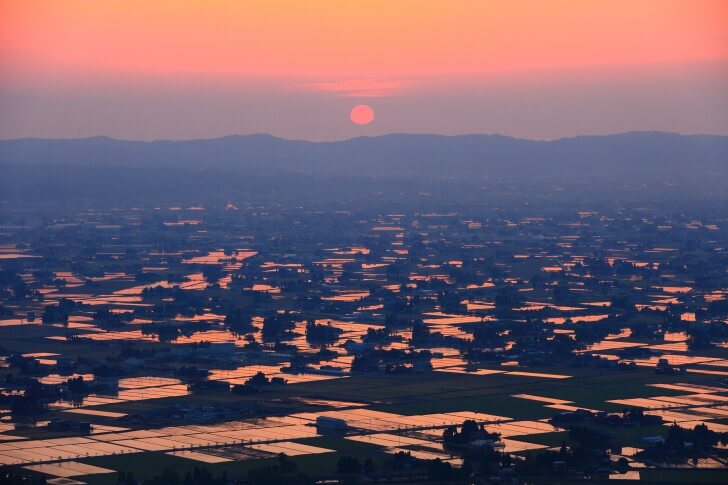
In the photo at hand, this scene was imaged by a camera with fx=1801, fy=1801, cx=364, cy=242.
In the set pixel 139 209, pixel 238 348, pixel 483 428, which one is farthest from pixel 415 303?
pixel 139 209

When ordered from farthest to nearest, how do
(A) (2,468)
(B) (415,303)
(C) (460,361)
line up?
(B) (415,303), (C) (460,361), (A) (2,468)

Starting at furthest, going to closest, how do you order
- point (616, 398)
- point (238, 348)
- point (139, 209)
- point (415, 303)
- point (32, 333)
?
point (139, 209) < point (415, 303) < point (32, 333) < point (238, 348) < point (616, 398)

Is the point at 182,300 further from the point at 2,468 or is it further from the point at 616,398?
the point at 2,468

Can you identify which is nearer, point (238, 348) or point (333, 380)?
point (333, 380)

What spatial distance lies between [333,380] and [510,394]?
6392mm

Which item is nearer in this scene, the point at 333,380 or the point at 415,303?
the point at 333,380

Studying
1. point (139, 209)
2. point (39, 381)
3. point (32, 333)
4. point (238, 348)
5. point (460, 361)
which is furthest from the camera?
point (139, 209)

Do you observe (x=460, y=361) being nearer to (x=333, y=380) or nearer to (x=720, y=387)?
(x=333, y=380)

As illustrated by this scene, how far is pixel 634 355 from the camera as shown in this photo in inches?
2462

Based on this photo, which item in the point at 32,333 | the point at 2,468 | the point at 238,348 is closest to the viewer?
the point at 2,468

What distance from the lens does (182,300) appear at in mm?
82625

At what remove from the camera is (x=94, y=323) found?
73.9 m

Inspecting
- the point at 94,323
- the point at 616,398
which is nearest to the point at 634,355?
the point at 616,398

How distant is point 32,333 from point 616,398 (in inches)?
1063
